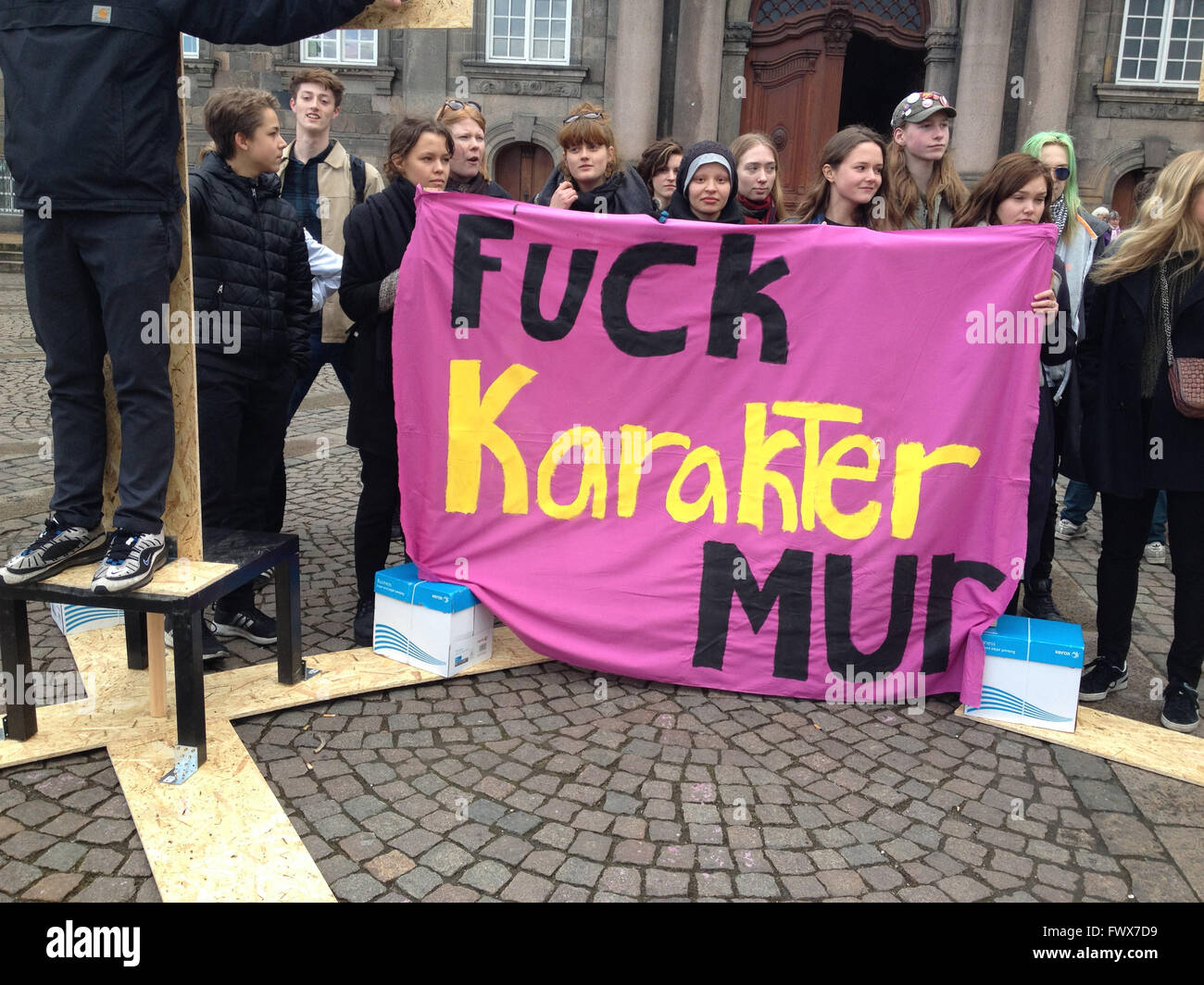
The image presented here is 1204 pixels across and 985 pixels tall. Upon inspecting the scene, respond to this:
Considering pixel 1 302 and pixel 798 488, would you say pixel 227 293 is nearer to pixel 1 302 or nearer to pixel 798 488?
A: pixel 798 488

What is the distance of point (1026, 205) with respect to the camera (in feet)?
13.4

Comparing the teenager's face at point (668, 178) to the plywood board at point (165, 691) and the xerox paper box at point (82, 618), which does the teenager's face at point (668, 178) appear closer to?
the plywood board at point (165, 691)

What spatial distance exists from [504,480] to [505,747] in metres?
1.13

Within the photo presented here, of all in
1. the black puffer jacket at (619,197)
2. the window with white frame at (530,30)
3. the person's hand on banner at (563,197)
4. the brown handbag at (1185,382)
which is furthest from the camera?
the window with white frame at (530,30)

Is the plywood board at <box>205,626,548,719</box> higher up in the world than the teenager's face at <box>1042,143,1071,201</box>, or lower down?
lower down

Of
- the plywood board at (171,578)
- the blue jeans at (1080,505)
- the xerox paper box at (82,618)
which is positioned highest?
the plywood board at (171,578)

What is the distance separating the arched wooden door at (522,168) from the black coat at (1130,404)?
13.4 m

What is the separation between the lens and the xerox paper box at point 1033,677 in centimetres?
382

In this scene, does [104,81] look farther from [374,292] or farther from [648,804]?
[648,804]

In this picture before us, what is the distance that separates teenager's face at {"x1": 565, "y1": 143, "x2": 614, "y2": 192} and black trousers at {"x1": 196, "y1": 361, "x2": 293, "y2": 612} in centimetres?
156

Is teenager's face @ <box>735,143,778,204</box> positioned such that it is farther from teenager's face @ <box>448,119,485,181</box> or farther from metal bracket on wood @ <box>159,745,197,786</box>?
metal bracket on wood @ <box>159,745,197,786</box>

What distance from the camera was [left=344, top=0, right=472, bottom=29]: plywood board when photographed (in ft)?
11.4

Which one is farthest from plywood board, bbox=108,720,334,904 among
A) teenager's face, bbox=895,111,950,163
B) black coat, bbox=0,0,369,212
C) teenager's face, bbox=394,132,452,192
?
teenager's face, bbox=895,111,950,163

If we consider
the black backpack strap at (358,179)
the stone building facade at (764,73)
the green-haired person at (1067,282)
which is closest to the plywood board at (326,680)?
the green-haired person at (1067,282)
